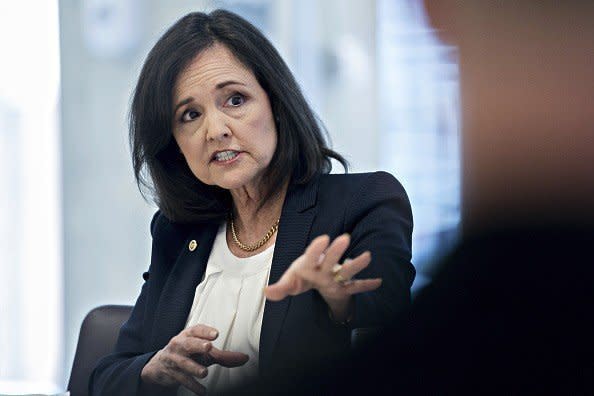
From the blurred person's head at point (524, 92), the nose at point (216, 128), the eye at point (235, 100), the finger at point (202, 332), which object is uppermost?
the blurred person's head at point (524, 92)

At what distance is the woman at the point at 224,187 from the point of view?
114 centimetres

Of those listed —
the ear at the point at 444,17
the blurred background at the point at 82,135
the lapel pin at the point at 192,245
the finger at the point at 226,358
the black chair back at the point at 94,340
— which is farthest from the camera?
the blurred background at the point at 82,135

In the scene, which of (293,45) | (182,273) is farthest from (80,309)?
(182,273)

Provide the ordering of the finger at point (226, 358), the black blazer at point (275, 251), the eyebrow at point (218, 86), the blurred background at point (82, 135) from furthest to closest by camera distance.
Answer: the blurred background at point (82, 135)
the eyebrow at point (218, 86)
the black blazer at point (275, 251)
the finger at point (226, 358)

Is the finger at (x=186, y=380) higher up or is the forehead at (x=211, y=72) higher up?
the forehead at (x=211, y=72)

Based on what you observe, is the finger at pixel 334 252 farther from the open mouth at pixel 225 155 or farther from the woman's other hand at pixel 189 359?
the open mouth at pixel 225 155

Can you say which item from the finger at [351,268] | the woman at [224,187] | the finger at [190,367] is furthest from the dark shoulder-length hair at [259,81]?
the finger at [351,268]

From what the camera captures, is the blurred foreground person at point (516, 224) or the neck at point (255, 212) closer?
the blurred foreground person at point (516, 224)

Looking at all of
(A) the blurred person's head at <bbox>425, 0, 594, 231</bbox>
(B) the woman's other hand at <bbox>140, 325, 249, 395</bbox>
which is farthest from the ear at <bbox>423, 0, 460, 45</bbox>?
(B) the woman's other hand at <bbox>140, 325, 249, 395</bbox>

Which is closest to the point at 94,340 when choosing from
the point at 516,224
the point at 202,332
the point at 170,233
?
the point at 170,233

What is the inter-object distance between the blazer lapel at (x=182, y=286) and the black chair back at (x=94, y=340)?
325 millimetres

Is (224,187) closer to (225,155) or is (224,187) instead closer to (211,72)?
(225,155)

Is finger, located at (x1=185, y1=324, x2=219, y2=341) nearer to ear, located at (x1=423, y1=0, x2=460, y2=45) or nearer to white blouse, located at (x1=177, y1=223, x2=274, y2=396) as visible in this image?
white blouse, located at (x1=177, y1=223, x2=274, y2=396)

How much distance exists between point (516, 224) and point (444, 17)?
0.04 m
